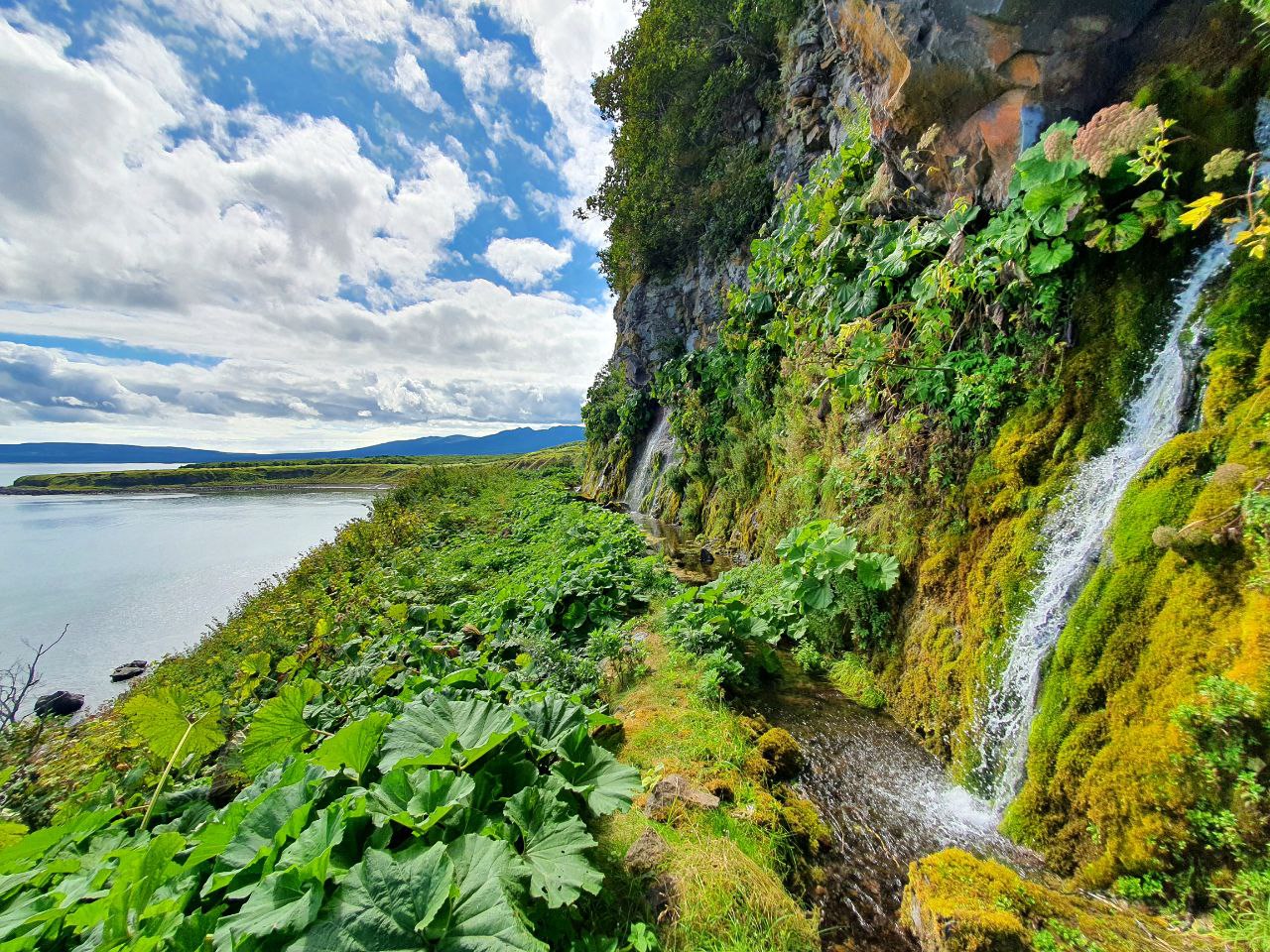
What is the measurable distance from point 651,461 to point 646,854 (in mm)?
16386

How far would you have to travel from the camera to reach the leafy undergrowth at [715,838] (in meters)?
2.28

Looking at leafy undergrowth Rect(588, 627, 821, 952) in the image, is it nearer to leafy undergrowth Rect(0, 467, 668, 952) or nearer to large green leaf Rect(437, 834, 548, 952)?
leafy undergrowth Rect(0, 467, 668, 952)

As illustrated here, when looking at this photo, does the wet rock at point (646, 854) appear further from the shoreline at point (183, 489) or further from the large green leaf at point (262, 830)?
the shoreline at point (183, 489)

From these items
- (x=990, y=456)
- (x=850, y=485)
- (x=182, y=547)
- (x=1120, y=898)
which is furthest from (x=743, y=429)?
(x=182, y=547)

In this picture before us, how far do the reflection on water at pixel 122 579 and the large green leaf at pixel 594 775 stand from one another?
11.1 metres

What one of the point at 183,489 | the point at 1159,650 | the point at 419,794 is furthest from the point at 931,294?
the point at 183,489

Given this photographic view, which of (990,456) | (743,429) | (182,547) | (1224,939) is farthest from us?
(182,547)

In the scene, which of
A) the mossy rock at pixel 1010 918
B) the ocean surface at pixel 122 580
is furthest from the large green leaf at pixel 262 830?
the ocean surface at pixel 122 580

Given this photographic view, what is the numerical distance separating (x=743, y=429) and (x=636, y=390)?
1075 centimetres

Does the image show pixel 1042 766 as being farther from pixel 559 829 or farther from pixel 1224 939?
pixel 559 829

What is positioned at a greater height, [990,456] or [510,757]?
[990,456]

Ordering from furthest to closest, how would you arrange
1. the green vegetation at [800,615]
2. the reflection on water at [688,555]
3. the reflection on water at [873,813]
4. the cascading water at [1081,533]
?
the reflection on water at [688,555]
the green vegetation at [800,615]
the cascading water at [1081,533]
the reflection on water at [873,813]

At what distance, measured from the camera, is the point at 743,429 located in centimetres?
1145

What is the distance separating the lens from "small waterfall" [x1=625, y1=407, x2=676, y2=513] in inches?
687
